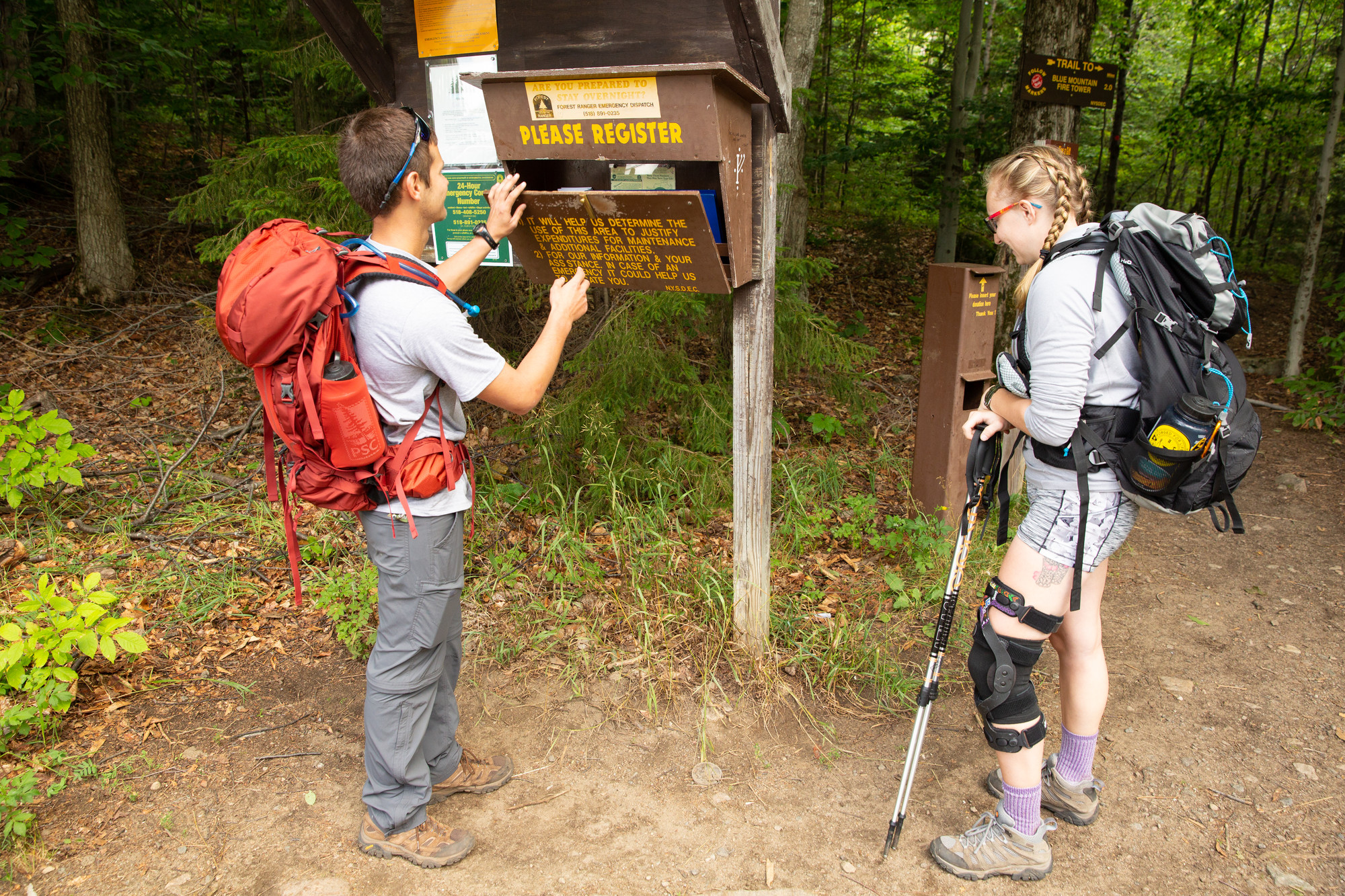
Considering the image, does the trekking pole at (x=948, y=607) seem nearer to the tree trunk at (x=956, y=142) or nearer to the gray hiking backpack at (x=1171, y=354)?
the gray hiking backpack at (x=1171, y=354)

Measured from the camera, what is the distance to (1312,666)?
3.68m

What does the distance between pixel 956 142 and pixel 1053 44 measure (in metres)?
4.11

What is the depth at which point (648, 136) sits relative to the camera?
2455 millimetres

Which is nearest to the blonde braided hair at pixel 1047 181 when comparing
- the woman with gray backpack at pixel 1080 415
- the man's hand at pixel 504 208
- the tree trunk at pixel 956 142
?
the woman with gray backpack at pixel 1080 415

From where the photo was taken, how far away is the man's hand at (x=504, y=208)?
8.77 feet

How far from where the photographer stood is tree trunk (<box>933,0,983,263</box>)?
10.2 metres

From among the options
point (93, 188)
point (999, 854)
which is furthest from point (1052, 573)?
point (93, 188)

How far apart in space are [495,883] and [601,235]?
2.20 meters

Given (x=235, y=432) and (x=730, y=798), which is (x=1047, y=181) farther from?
(x=235, y=432)

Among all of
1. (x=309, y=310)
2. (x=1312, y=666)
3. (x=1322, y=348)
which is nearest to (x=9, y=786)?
(x=309, y=310)

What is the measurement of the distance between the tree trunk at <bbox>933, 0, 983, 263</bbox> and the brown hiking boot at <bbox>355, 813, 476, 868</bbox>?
9445mm

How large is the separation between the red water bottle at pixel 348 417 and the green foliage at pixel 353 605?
1.71 m

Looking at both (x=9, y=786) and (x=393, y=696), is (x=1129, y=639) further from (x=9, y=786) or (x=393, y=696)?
(x=9, y=786)

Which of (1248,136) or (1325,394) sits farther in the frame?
(1248,136)
